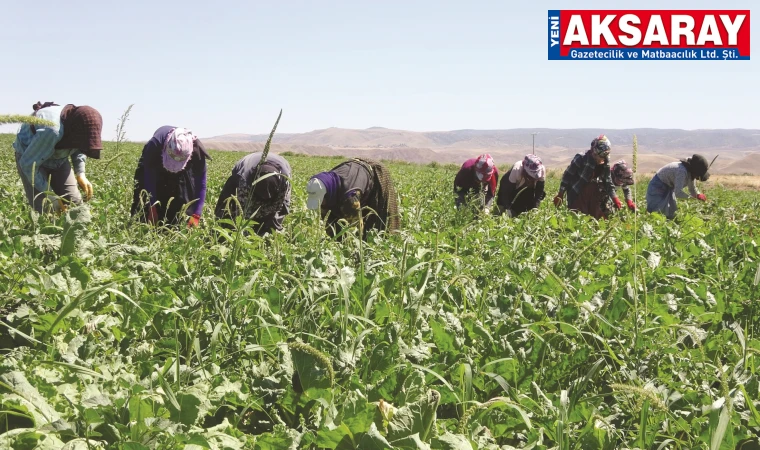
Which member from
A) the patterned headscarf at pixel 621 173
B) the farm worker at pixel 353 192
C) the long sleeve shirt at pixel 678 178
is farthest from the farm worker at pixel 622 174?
the farm worker at pixel 353 192

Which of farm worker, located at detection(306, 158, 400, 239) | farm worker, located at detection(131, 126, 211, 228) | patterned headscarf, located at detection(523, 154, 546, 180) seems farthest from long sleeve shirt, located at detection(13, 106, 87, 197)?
patterned headscarf, located at detection(523, 154, 546, 180)

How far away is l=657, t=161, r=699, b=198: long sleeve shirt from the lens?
7.70 metres

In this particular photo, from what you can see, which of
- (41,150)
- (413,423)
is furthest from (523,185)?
(413,423)

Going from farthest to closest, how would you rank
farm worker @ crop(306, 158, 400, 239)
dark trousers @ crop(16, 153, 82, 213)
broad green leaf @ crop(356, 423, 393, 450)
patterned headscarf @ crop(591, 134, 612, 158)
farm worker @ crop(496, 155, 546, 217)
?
farm worker @ crop(496, 155, 546, 217) < patterned headscarf @ crop(591, 134, 612, 158) < farm worker @ crop(306, 158, 400, 239) < dark trousers @ crop(16, 153, 82, 213) < broad green leaf @ crop(356, 423, 393, 450)

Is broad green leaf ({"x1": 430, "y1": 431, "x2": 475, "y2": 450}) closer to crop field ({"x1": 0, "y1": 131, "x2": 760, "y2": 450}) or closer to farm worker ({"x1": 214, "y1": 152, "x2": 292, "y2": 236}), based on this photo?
crop field ({"x1": 0, "y1": 131, "x2": 760, "y2": 450})

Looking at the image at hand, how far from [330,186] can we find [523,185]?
356cm

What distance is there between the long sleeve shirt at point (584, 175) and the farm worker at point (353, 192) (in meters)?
3.13

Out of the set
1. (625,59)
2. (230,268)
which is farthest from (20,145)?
(625,59)

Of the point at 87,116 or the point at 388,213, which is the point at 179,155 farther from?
the point at 388,213

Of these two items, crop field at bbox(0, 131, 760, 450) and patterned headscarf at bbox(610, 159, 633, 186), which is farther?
patterned headscarf at bbox(610, 159, 633, 186)

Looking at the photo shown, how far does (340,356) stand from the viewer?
2.00 meters

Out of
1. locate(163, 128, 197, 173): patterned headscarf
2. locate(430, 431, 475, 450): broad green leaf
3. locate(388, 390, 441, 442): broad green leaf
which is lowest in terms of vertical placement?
locate(430, 431, 475, 450): broad green leaf

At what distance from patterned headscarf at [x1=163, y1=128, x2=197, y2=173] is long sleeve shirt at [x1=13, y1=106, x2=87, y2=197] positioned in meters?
0.66

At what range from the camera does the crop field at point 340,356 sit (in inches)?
61.5
